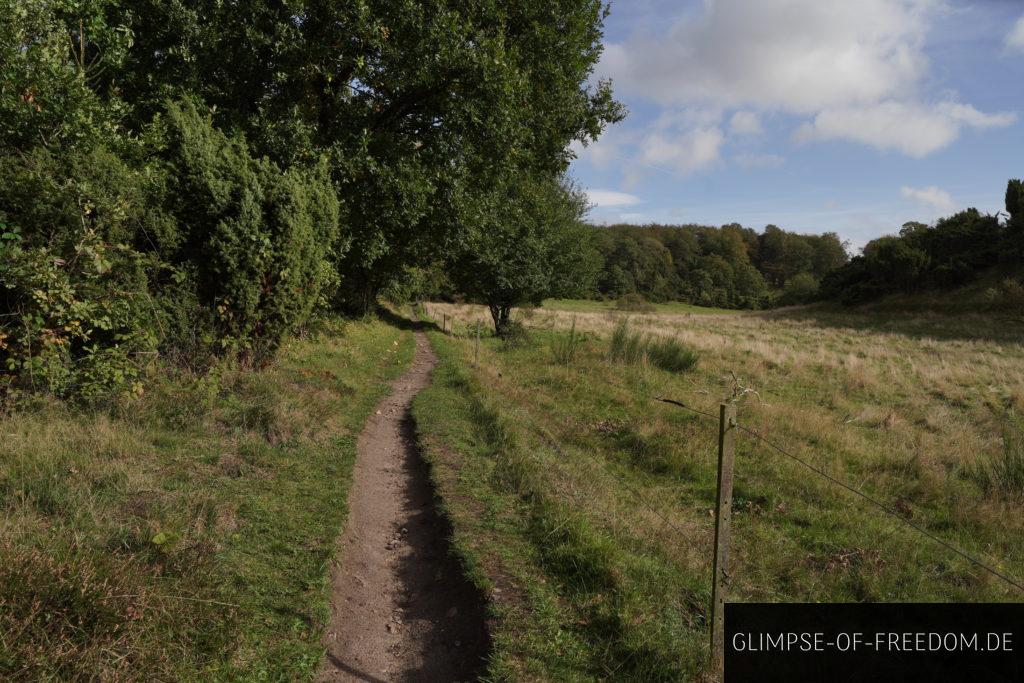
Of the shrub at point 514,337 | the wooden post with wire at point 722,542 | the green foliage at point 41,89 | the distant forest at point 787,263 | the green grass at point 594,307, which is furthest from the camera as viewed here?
the green grass at point 594,307

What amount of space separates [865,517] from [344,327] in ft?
50.0

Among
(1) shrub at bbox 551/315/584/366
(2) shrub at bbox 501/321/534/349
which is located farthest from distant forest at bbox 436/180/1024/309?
(1) shrub at bbox 551/315/584/366

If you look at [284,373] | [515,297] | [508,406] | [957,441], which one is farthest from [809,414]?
[515,297]

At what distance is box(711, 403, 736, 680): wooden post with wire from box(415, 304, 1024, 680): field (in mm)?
156

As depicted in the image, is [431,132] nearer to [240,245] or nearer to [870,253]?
[240,245]

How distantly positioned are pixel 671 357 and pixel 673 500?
35.2 ft

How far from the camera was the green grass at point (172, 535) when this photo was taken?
325cm

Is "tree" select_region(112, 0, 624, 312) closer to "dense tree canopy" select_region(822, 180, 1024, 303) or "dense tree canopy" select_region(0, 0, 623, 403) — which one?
"dense tree canopy" select_region(0, 0, 623, 403)

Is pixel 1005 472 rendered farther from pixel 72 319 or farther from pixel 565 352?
pixel 72 319

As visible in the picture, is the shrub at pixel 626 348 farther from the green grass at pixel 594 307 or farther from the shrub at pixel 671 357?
the green grass at pixel 594 307

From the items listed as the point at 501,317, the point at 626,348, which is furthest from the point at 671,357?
the point at 501,317

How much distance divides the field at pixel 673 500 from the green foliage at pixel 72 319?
179 inches

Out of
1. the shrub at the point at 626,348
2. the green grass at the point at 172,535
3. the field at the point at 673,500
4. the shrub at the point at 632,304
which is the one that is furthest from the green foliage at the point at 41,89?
the shrub at the point at 632,304

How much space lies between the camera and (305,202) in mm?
10031
